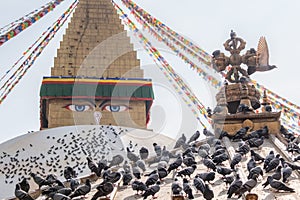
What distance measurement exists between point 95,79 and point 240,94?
986 cm

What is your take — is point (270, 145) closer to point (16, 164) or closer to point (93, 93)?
point (16, 164)

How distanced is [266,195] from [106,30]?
17.3 m

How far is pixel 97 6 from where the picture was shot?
23.8 meters

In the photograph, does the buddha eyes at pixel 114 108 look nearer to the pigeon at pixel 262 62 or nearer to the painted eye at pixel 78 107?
the painted eye at pixel 78 107

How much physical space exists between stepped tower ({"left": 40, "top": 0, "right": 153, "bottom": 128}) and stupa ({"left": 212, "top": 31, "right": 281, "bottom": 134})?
26.3ft

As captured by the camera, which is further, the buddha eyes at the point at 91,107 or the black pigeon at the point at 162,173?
the buddha eyes at the point at 91,107

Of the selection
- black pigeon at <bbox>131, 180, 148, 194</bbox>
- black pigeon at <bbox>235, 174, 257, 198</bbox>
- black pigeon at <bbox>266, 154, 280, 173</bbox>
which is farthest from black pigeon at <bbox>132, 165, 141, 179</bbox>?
black pigeon at <bbox>235, 174, 257, 198</bbox>

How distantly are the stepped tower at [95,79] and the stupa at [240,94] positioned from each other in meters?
8.02

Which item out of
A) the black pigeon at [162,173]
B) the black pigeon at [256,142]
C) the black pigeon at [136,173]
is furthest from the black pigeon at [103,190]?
the black pigeon at [256,142]

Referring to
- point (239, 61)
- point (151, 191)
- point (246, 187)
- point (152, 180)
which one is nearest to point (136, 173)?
point (152, 180)

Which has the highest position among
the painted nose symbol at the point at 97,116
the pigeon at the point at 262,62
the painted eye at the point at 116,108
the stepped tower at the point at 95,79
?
the pigeon at the point at 262,62

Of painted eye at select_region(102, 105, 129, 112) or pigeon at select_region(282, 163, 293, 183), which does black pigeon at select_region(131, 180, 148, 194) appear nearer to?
pigeon at select_region(282, 163, 293, 183)

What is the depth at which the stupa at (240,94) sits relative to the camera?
37.4 feet

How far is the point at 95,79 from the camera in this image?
2102cm
